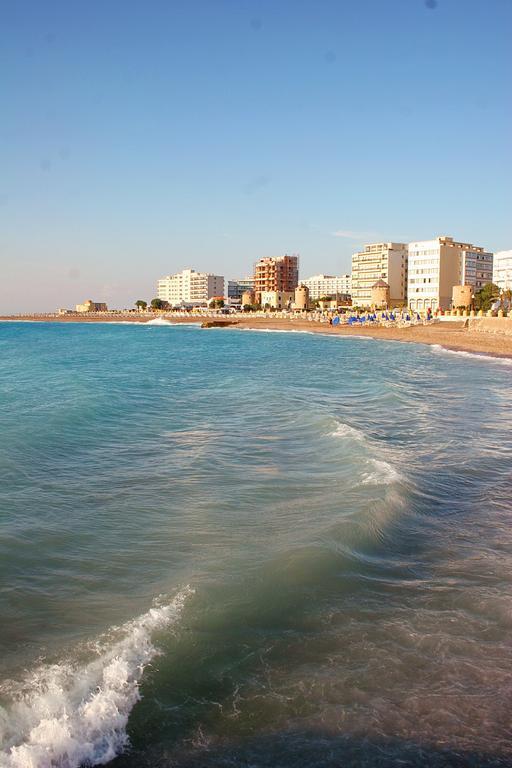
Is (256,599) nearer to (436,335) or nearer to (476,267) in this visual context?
(436,335)

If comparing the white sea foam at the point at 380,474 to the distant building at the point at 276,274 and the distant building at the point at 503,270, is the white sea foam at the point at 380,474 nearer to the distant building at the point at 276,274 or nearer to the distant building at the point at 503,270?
the distant building at the point at 503,270

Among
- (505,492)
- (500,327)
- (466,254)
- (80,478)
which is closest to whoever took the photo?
(505,492)

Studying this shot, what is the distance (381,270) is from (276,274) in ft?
146

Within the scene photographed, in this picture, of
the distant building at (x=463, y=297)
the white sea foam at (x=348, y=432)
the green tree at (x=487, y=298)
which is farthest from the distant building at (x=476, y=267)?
the white sea foam at (x=348, y=432)

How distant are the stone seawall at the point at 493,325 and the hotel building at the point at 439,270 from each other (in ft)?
172

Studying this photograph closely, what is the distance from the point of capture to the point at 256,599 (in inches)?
278

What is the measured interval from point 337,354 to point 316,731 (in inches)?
1793

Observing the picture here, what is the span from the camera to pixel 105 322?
559 feet

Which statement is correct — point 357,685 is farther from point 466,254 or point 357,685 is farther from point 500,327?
point 466,254

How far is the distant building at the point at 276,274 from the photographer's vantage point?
588 ft

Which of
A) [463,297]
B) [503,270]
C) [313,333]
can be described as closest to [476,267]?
[503,270]

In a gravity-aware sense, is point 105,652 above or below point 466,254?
below

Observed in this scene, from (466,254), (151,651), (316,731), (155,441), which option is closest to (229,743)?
(316,731)

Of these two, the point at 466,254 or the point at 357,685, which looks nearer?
the point at 357,685
